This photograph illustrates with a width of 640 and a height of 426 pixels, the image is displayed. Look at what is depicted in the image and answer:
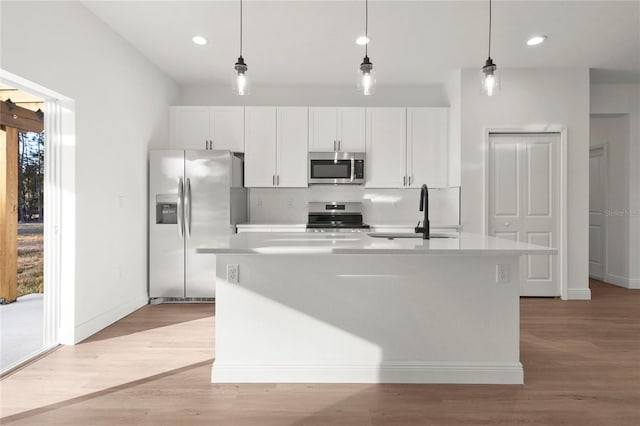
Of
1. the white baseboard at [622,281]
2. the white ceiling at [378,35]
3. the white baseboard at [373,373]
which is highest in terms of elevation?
the white ceiling at [378,35]

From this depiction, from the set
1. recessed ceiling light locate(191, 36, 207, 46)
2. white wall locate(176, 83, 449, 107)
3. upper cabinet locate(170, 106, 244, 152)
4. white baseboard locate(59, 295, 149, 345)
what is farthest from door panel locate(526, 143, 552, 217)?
white baseboard locate(59, 295, 149, 345)

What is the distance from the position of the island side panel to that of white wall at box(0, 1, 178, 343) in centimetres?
158

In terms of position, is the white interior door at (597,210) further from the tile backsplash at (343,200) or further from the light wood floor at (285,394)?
the light wood floor at (285,394)

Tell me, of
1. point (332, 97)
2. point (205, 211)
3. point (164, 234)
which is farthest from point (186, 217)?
point (332, 97)

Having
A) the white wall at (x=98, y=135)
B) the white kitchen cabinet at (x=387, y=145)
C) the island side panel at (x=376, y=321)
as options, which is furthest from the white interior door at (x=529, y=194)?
the white wall at (x=98, y=135)

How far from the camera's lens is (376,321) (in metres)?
2.49

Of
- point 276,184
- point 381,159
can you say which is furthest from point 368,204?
point 276,184

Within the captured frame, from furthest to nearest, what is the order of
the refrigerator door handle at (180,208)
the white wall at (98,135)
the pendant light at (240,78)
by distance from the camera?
the refrigerator door handle at (180,208)
the white wall at (98,135)
the pendant light at (240,78)

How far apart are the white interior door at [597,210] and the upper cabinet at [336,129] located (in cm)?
372

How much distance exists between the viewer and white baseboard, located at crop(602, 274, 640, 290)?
210 inches

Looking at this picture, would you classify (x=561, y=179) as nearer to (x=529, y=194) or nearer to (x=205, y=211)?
(x=529, y=194)

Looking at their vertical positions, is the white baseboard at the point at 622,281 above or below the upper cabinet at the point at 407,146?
below

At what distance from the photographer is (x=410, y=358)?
2.50 m

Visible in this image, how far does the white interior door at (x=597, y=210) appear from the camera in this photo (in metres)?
5.80
